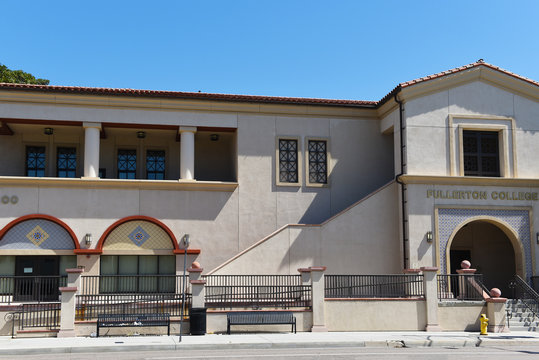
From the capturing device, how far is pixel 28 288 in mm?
24828

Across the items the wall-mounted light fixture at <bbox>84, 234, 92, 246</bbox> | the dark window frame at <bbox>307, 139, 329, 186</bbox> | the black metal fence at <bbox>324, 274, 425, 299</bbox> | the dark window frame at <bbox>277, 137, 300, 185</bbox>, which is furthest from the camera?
the dark window frame at <bbox>307, 139, 329, 186</bbox>

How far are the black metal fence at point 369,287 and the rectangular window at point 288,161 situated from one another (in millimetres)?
5814

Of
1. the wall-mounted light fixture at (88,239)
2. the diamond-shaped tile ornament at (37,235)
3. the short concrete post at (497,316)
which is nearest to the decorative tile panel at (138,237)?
the wall-mounted light fixture at (88,239)

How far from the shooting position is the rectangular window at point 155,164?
1175 inches

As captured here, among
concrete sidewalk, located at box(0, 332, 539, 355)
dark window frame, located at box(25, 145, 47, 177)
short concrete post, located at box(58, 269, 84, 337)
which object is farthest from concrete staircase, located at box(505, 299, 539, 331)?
dark window frame, located at box(25, 145, 47, 177)

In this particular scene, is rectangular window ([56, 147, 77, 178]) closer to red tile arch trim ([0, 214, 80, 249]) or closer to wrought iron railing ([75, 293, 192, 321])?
red tile arch trim ([0, 214, 80, 249])

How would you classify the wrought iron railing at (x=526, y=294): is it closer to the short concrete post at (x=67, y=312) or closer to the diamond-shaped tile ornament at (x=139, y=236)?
the diamond-shaped tile ornament at (x=139, y=236)

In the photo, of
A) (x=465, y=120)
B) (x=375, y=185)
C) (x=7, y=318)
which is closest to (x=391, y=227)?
(x=375, y=185)

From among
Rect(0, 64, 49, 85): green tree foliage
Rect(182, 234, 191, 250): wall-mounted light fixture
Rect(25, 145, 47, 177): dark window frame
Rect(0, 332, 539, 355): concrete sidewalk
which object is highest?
Rect(0, 64, 49, 85): green tree foliage

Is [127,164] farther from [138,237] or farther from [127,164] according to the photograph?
[138,237]

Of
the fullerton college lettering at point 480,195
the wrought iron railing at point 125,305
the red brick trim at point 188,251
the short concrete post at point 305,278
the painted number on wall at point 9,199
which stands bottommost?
the wrought iron railing at point 125,305

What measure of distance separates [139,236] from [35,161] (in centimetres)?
616

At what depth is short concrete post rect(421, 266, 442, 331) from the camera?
23156mm

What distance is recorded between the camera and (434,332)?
22.7m
